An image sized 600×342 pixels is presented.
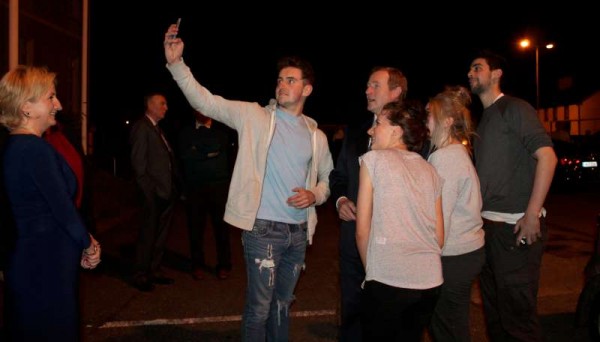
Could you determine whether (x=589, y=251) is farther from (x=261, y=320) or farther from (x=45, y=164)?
(x=45, y=164)

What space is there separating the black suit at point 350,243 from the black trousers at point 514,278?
95 cm

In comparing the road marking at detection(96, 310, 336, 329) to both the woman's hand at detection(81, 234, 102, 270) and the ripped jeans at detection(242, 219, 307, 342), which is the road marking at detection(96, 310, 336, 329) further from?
the woman's hand at detection(81, 234, 102, 270)

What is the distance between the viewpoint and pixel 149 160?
687 centimetres

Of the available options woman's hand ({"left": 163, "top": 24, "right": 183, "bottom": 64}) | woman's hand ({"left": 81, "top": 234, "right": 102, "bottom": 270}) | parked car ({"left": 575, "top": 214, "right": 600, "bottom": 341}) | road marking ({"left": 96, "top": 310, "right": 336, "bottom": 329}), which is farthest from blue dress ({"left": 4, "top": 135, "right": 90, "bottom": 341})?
parked car ({"left": 575, "top": 214, "right": 600, "bottom": 341})

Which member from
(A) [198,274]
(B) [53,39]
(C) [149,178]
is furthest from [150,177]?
(B) [53,39]

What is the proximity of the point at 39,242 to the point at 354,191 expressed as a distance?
2.06 metres

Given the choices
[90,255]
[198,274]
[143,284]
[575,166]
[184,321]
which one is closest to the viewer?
[90,255]

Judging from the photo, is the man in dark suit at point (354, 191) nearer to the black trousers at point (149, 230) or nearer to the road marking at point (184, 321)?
the road marking at point (184, 321)

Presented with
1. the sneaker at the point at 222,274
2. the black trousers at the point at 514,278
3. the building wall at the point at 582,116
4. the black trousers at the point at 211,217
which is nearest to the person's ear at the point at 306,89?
the black trousers at the point at 514,278

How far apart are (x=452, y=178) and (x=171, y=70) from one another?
180 cm

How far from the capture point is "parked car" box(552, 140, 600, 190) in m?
18.5

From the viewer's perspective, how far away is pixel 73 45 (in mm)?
23062

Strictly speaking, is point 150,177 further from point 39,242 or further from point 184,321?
point 39,242

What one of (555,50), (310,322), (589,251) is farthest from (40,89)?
(555,50)
